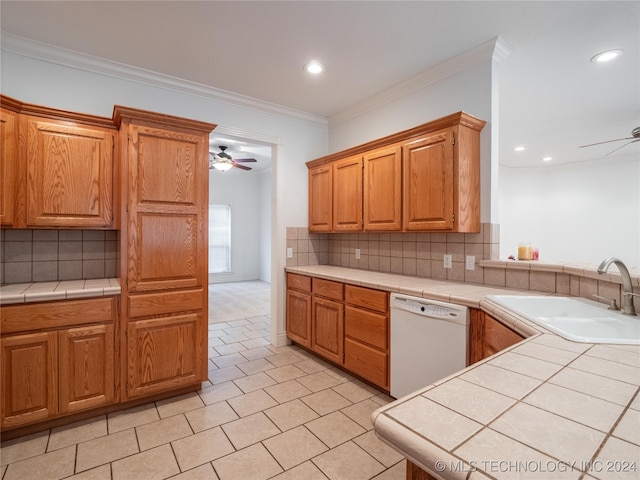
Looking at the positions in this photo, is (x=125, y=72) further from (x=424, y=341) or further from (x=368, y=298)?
(x=424, y=341)

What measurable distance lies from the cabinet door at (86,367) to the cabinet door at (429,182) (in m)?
2.44

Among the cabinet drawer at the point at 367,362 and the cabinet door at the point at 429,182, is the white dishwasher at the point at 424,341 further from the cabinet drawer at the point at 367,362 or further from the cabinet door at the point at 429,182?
the cabinet door at the point at 429,182

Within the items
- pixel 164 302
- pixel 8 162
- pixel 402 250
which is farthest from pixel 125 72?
pixel 402 250

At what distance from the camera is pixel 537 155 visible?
19.4 ft

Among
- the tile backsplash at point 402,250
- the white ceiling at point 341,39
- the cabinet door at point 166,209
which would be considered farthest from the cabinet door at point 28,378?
the tile backsplash at point 402,250

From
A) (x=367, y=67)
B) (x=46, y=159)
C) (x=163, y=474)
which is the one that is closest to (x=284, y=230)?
(x=367, y=67)

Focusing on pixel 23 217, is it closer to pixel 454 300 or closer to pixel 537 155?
pixel 454 300

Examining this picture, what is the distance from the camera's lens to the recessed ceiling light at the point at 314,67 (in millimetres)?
2695

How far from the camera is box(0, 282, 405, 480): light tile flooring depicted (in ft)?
5.72

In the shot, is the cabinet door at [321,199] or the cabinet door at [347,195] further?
the cabinet door at [321,199]

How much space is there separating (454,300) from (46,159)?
2946mm

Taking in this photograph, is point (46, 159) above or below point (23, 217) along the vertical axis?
above

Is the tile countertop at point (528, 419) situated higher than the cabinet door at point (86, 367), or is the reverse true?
the tile countertop at point (528, 419)

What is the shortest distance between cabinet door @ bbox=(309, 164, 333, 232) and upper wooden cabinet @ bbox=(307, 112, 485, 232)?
0.23 meters
